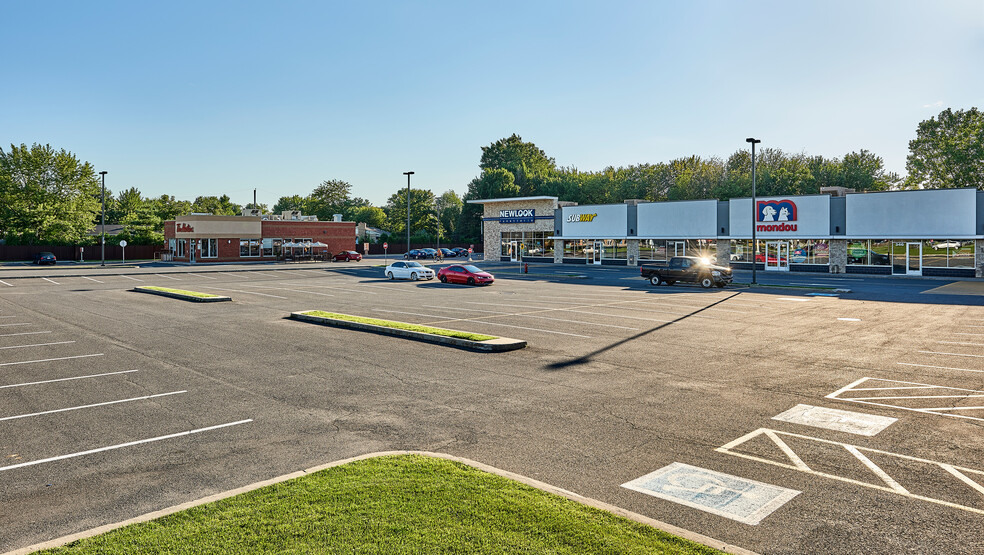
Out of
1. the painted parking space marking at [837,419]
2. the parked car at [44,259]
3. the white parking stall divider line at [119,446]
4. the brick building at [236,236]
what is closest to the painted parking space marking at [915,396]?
the painted parking space marking at [837,419]

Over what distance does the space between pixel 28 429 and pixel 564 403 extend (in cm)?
821

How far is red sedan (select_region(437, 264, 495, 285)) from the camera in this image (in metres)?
38.2

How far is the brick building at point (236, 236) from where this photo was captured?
72.5 m

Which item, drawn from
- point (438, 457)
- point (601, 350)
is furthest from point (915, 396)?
point (438, 457)

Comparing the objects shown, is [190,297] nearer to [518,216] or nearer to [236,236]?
[518,216]

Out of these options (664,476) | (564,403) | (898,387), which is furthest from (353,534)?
(898,387)

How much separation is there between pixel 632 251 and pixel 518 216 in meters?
15.1

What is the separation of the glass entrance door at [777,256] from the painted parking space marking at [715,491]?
1838 inches

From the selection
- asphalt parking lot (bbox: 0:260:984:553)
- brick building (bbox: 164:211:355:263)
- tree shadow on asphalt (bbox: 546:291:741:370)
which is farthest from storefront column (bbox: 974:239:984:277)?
brick building (bbox: 164:211:355:263)

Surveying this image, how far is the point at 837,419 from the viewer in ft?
31.4

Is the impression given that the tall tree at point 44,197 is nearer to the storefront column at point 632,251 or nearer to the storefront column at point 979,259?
the storefront column at point 632,251

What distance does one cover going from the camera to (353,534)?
211 inches

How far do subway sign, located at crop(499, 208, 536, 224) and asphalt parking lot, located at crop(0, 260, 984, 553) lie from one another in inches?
1858

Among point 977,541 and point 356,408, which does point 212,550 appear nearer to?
point 356,408
